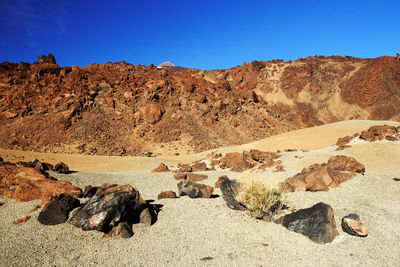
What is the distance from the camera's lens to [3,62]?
3195 centimetres

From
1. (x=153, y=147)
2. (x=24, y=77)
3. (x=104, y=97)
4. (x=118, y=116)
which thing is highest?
(x=24, y=77)

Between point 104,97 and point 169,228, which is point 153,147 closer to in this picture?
point 104,97

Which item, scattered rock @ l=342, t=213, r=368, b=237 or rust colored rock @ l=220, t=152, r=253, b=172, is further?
rust colored rock @ l=220, t=152, r=253, b=172

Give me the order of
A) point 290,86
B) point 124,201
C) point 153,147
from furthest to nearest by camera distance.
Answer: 1. point 290,86
2. point 153,147
3. point 124,201

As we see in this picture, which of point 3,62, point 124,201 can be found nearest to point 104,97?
point 3,62

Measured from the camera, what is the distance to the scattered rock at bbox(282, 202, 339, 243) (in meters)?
4.11

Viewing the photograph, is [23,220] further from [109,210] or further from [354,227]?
[354,227]

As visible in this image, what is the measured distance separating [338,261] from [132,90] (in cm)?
3022

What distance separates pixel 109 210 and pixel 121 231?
432 mm

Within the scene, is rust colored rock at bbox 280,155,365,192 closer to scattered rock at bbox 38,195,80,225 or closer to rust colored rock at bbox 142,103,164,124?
scattered rock at bbox 38,195,80,225

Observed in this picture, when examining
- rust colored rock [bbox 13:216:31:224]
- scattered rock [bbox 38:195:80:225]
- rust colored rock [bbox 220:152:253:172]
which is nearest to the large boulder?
scattered rock [bbox 38:195:80:225]

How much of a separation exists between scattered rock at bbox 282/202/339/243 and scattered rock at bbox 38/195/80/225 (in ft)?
14.4

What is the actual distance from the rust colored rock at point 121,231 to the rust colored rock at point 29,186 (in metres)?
2.65

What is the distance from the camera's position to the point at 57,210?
5086 mm
